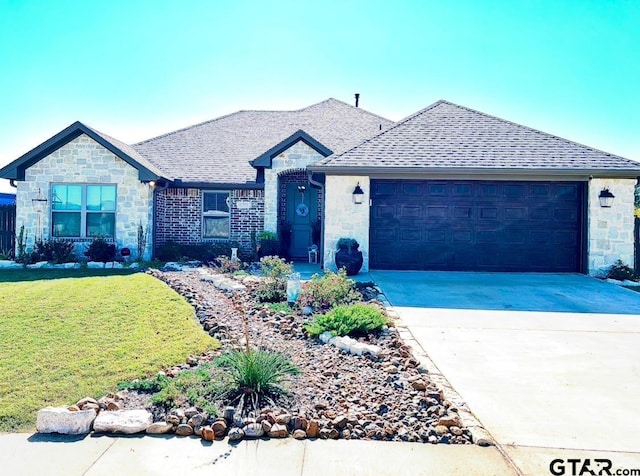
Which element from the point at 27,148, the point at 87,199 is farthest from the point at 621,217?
the point at 27,148

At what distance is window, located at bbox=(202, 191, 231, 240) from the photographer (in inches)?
572

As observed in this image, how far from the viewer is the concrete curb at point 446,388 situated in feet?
10.6

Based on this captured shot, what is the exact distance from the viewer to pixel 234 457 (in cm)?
304

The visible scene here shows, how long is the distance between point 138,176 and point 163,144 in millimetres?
3897

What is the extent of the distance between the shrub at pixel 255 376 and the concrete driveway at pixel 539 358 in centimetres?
167

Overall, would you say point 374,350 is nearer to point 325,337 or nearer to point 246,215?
point 325,337

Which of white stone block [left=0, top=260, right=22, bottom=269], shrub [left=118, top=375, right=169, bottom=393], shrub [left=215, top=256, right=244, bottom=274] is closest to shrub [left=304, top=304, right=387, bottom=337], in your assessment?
shrub [left=118, top=375, right=169, bottom=393]

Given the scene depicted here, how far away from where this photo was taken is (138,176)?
13.2 metres

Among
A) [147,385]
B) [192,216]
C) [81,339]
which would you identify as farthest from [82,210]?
[147,385]

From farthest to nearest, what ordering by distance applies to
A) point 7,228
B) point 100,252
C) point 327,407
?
point 7,228, point 100,252, point 327,407

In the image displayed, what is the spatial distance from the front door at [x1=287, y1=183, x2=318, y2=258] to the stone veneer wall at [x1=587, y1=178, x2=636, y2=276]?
790 centimetres

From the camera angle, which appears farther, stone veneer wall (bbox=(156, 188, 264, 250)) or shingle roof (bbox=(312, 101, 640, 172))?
stone veneer wall (bbox=(156, 188, 264, 250))

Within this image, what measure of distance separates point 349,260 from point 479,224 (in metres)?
3.66

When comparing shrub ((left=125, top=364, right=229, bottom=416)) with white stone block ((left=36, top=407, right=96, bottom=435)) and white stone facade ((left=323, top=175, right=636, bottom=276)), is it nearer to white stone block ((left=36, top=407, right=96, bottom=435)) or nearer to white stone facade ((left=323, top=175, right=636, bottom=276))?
white stone block ((left=36, top=407, right=96, bottom=435))
